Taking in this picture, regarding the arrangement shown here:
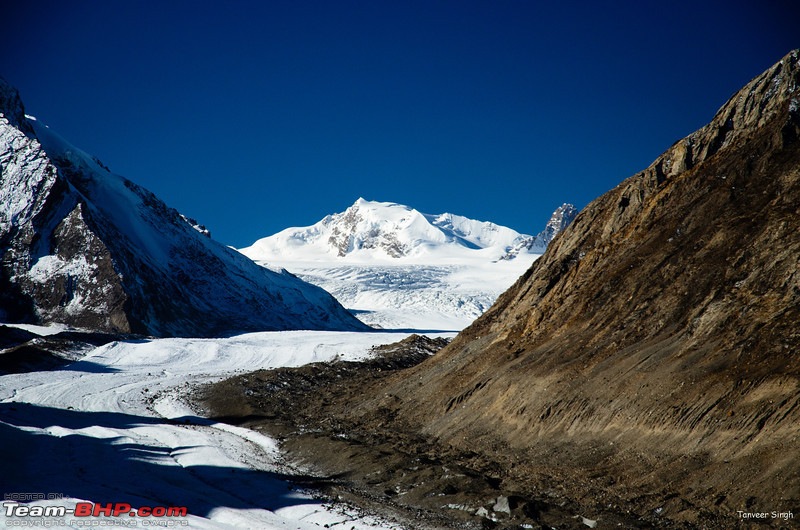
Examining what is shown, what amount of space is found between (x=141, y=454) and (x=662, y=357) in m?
20.7

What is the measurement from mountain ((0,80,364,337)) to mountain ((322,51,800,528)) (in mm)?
78480

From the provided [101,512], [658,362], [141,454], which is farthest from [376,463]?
[658,362]

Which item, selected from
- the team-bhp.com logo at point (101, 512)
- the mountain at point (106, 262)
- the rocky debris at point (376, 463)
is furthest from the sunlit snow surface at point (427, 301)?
the team-bhp.com logo at point (101, 512)

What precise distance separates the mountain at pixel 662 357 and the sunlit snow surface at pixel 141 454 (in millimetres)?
6583

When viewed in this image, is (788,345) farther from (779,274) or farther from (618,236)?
(618,236)

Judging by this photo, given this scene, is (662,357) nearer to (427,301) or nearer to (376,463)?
(376,463)

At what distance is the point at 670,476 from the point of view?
16.0 m

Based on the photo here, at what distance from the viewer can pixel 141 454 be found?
24.9m

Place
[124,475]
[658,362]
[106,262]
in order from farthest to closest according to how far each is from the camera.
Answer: [106,262] < [124,475] < [658,362]

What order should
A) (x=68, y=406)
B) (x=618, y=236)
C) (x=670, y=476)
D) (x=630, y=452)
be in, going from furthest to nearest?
(x=68, y=406), (x=618, y=236), (x=630, y=452), (x=670, y=476)

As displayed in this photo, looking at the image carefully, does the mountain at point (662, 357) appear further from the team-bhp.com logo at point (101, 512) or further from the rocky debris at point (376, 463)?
the team-bhp.com logo at point (101, 512)

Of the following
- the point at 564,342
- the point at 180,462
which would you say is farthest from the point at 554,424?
the point at 180,462

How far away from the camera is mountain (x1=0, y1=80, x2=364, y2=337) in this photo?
9675cm

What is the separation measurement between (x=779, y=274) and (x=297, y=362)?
48553 mm
